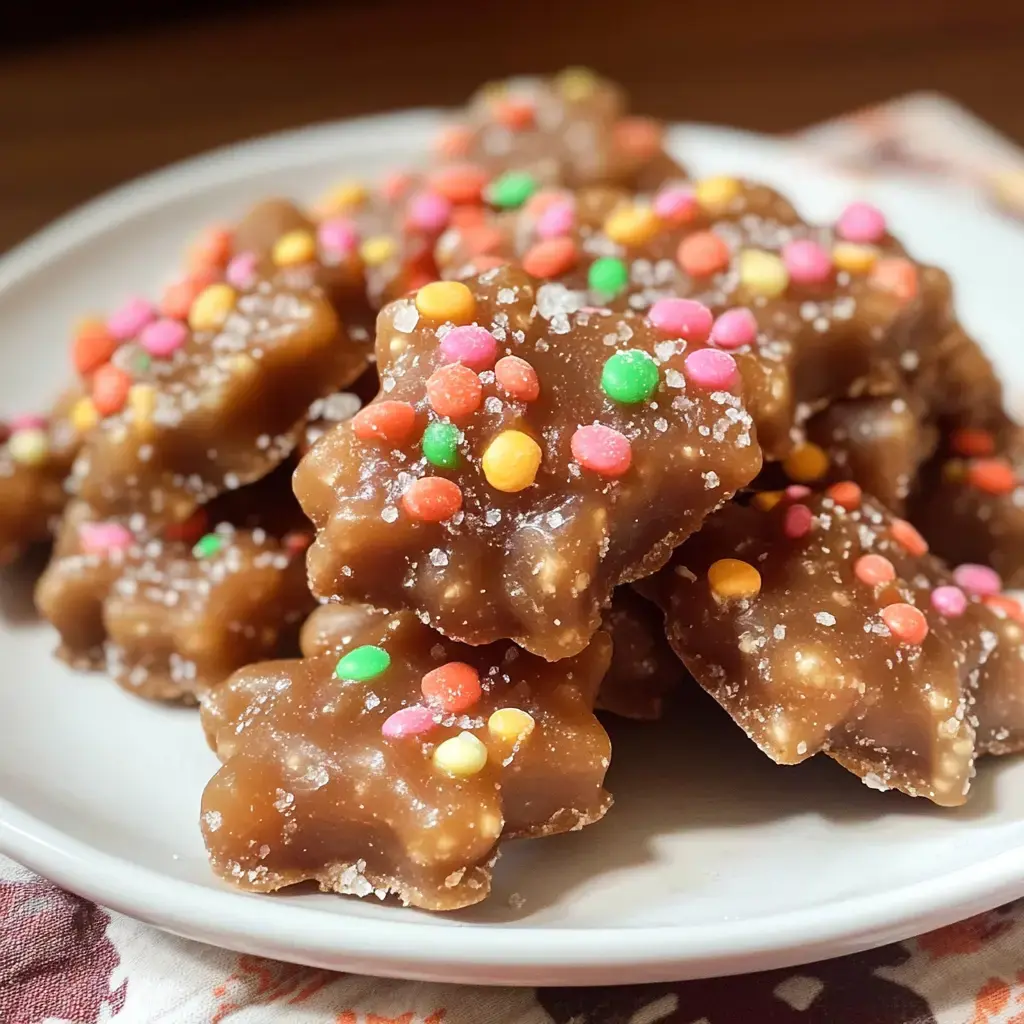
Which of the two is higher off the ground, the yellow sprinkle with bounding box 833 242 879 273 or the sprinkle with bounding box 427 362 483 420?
the sprinkle with bounding box 427 362 483 420

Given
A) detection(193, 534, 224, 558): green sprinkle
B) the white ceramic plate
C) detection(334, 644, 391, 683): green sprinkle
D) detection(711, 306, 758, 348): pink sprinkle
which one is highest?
detection(711, 306, 758, 348): pink sprinkle

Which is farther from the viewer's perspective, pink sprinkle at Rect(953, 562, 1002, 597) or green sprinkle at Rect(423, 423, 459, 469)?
pink sprinkle at Rect(953, 562, 1002, 597)

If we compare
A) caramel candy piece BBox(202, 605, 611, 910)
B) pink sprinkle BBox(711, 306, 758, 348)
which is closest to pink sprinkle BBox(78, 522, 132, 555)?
caramel candy piece BBox(202, 605, 611, 910)

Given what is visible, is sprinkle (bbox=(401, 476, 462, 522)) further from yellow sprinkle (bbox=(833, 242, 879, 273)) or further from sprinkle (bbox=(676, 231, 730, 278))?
yellow sprinkle (bbox=(833, 242, 879, 273))

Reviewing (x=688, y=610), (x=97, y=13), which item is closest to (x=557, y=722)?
(x=688, y=610)

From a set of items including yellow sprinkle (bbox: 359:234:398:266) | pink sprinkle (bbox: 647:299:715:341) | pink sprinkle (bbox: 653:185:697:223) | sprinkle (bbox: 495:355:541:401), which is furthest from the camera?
yellow sprinkle (bbox: 359:234:398:266)

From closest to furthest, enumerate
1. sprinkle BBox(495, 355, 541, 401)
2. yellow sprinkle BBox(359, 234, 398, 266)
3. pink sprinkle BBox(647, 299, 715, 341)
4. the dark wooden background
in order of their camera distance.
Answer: sprinkle BBox(495, 355, 541, 401), pink sprinkle BBox(647, 299, 715, 341), yellow sprinkle BBox(359, 234, 398, 266), the dark wooden background

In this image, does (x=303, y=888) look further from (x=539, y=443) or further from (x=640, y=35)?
(x=640, y=35)
